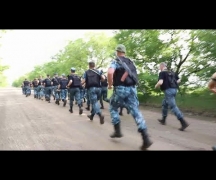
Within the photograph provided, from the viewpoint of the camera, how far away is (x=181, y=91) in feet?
41.9

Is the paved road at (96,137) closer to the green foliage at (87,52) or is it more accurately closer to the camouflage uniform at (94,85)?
the camouflage uniform at (94,85)

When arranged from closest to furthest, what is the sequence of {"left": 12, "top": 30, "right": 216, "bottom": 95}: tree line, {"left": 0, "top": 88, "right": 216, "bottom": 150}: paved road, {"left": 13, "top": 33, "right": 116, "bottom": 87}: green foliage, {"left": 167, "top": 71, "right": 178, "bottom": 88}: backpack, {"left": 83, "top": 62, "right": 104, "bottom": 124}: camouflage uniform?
{"left": 0, "top": 88, "right": 216, "bottom": 150}: paved road
{"left": 167, "top": 71, "right": 178, "bottom": 88}: backpack
{"left": 83, "top": 62, "right": 104, "bottom": 124}: camouflage uniform
{"left": 12, "top": 30, "right": 216, "bottom": 95}: tree line
{"left": 13, "top": 33, "right": 116, "bottom": 87}: green foliage

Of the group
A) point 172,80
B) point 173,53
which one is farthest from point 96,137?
point 173,53

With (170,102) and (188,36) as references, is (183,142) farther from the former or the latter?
(188,36)

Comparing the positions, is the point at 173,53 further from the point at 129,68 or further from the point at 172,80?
the point at 129,68

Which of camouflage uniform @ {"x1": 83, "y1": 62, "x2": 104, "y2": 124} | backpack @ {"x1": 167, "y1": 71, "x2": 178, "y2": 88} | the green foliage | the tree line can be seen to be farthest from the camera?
the green foliage

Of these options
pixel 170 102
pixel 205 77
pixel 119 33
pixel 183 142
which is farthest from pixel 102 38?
pixel 183 142

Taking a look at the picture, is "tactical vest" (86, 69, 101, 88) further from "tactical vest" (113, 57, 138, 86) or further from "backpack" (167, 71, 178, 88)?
"tactical vest" (113, 57, 138, 86)

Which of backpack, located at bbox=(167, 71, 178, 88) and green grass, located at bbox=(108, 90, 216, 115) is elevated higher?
backpack, located at bbox=(167, 71, 178, 88)

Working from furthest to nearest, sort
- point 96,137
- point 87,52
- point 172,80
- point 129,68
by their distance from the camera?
point 87,52, point 172,80, point 96,137, point 129,68

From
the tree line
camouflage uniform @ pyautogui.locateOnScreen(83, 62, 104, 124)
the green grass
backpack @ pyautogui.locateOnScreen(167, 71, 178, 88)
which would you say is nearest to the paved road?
camouflage uniform @ pyautogui.locateOnScreen(83, 62, 104, 124)

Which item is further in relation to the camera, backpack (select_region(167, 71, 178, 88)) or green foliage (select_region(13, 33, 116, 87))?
green foliage (select_region(13, 33, 116, 87))

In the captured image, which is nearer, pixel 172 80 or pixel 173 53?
pixel 172 80

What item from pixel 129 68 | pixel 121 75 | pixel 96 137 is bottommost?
pixel 96 137
